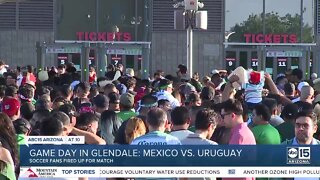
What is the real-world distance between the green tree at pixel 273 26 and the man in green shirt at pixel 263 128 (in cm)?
3318


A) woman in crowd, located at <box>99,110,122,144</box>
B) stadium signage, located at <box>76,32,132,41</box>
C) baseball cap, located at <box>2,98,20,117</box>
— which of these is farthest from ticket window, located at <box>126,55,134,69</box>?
woman in crowd, located at <box>99,110,122,144</box>

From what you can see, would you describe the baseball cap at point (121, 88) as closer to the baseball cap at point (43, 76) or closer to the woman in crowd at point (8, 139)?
the baseball cap at point (43, 76)

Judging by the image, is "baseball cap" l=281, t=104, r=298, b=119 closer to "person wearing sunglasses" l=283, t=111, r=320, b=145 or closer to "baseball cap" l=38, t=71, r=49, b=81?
"person wearing sunglasses" l=283, t=111, r=320, b=145

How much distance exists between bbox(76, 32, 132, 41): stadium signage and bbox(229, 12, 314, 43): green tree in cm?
456

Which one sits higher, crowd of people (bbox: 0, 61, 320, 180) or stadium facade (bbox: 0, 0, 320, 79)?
stadium facade (bbox: 0, 0, 320, 79)

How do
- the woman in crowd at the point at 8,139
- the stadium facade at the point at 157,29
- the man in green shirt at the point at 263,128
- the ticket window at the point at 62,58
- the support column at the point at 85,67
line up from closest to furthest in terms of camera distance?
the woman in crowd at the point at 8,139 < the man in green shirt at the point at 263,128 < the support column at the point at 85,67 < the ticket window at the point at 62,58 < the stadium facade at the point at 157,29

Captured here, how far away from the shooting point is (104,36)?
44.2 metres

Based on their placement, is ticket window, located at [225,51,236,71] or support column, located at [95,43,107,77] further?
ticket window, located at [225,51,236,71]

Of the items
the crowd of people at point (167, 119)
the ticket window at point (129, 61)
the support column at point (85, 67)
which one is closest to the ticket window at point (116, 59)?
the ticket window at point (129, 61)

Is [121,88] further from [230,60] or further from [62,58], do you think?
[230,60]

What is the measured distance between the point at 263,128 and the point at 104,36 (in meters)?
33.4

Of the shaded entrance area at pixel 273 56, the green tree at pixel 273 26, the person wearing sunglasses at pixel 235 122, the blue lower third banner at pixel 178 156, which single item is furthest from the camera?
the green tree at pixel 273 26

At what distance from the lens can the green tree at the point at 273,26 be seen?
4447 centimetres

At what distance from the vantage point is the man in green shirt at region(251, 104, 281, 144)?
10938mm
